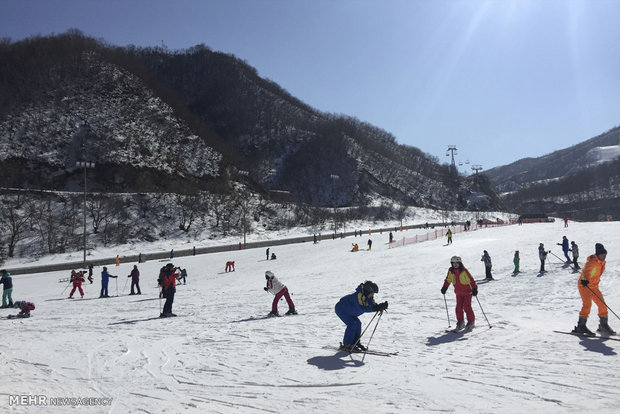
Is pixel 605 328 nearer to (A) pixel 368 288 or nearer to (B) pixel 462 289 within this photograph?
(B) pixel 462 289

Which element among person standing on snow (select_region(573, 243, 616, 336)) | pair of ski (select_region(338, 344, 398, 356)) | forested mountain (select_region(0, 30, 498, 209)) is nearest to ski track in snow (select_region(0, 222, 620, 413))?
pair of ski (select_region(338, 344, 398, 356))

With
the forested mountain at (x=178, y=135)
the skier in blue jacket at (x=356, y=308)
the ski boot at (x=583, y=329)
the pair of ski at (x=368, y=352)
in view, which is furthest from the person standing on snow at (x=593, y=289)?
the forested mountain at (x=178, y=135)

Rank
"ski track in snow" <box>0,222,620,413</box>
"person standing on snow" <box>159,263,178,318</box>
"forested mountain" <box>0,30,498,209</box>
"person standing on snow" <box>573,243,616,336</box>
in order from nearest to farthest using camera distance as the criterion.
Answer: "ski track in snow" <box>0,222,620,413</box>, "person standing on snow" <box>573,243,616,336</box>, "person standing on snow" <box>159,263,178,318</box>, "forested mountain" <box>0,30,498,209</box>

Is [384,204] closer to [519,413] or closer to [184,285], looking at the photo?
[184,285]

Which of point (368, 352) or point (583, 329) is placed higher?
point (583, 329)

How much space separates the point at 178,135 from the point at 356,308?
3454 inches

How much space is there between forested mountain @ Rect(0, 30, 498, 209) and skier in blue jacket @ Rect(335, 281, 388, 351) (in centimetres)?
5111

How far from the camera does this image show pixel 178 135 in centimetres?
8688

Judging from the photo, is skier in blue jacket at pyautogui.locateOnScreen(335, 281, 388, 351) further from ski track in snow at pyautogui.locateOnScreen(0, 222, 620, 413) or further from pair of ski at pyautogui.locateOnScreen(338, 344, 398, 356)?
ski track in snow at pyautogui.locateOnScreen(0, 222, 620, 413)

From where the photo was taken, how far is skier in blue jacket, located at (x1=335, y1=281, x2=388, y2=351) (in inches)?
257

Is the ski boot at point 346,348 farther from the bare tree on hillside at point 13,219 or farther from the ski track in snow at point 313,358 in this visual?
the bare tree on hillside at point 13,219

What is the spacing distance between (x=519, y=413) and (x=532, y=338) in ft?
11.2

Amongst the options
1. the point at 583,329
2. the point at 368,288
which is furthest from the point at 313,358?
the point at 583,329

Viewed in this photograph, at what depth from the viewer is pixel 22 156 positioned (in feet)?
213
